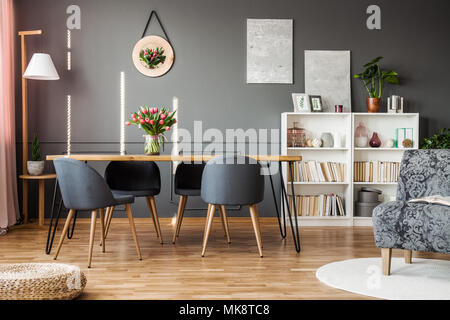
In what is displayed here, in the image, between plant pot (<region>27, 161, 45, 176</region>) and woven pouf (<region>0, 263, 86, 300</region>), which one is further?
plant pot (<region>27, 161, 45, 176</region>)

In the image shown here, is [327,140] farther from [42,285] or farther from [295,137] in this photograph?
[42,285]

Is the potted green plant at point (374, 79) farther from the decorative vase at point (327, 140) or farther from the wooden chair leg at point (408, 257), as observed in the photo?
the wooden chair leg at point (408, 257)

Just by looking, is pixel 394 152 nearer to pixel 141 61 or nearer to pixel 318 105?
pixel 318 105

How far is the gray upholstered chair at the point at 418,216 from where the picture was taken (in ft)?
8.54

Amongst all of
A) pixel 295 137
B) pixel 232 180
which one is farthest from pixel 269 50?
pixel 232 180

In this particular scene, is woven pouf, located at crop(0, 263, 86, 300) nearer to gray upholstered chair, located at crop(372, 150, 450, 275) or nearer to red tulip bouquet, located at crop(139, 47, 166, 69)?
gray upholstered chair, located at crop(372, 150, 450, 275)

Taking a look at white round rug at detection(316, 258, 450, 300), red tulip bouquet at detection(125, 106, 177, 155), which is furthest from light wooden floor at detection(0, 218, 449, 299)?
red tulip bouquet at detection(125, 106, 177, 155)

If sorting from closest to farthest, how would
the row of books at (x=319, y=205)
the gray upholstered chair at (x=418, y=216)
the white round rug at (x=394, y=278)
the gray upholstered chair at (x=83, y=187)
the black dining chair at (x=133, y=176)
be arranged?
the white round rug at (x=394, y=278) < the gray upholstered chair at (x=418, y=216) < the gray upholstered chair at (x=83, y=187) < the black dining chair at (x=133, y=176) < the row of books at (x=319, y=205)

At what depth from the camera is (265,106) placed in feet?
16.6

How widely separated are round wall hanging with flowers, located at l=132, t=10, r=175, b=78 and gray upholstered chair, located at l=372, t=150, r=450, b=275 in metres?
2.92

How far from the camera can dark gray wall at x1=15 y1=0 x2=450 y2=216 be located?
491cm

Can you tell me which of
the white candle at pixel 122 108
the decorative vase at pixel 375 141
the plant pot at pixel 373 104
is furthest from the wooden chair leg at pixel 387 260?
the white candle at pixel 122 108

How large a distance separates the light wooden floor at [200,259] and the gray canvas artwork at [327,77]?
4.80ft
